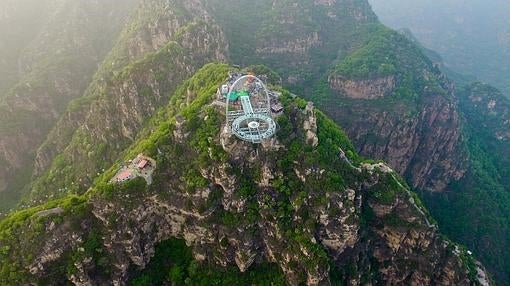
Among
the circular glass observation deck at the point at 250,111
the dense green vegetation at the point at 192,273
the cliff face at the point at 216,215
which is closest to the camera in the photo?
the cliff face at the point at 216,215

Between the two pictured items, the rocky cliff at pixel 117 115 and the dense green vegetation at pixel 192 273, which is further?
the rocky cliff at pixel 117 115

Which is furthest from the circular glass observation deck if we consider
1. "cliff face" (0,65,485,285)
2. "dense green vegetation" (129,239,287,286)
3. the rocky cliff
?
the rocky cliff

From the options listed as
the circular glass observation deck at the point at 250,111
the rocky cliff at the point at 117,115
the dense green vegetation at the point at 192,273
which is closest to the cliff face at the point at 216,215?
the dense green vegetation at the point at 192,273

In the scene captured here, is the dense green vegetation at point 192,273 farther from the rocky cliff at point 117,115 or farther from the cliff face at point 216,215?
the rocky cliff at point 117,115

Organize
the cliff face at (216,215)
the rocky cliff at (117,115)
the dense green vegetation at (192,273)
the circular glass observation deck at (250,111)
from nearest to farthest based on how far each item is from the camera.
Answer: the cliff face at (216,215)
the circular glass observation deck at (250,111)
the dense green vegetation at (192,273)
the rocky cliff at (117,115)

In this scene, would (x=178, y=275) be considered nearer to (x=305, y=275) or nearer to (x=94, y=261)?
(x=94, y=261)

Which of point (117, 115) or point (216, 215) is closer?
point (216, 215)

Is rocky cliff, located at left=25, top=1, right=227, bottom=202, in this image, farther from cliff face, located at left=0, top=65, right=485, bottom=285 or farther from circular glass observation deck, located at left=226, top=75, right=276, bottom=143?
circular glass observation deck, located at left=226, top=75, right=276, bottom=143

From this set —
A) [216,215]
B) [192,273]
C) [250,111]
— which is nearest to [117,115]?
[250,111]

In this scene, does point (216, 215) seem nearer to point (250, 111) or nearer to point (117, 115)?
point (250, 111)
